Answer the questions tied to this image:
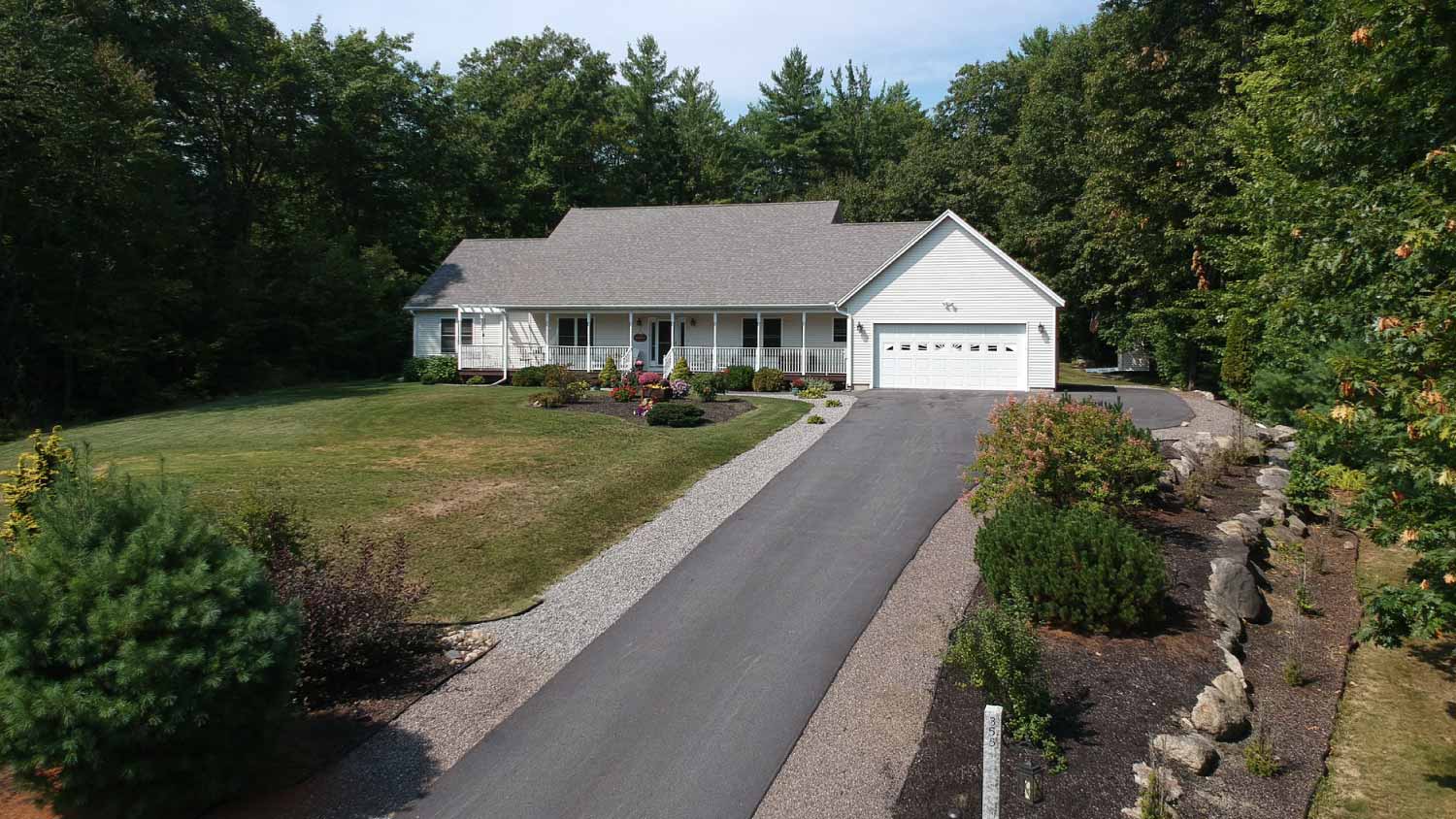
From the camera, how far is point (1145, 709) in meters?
7.91

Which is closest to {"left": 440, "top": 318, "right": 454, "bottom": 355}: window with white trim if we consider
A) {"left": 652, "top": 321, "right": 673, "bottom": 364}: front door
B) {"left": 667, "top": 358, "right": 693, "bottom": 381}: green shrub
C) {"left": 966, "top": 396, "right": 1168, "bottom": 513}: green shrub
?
{"left": 652, "top": 321, "right": 673, "bottom": 364}: front door

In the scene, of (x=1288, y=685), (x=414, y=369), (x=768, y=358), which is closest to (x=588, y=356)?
(x=414, y=369)

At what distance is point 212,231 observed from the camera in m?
35.8

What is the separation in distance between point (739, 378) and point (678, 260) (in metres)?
6.90

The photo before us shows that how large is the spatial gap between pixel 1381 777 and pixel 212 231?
132 feet

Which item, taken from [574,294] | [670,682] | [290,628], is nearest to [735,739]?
[670,682]

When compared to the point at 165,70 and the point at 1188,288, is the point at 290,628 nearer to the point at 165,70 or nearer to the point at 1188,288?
the point at 1188,288

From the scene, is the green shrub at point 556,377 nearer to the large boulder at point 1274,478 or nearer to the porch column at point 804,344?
the porch column at point 804,344

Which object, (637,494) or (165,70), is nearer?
(637,494)

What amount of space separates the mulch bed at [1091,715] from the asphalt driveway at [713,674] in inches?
49.5

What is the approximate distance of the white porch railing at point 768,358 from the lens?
30109mm

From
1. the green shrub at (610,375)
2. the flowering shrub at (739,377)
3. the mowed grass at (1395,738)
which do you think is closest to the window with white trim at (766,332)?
the flowering shrub at (739,377)

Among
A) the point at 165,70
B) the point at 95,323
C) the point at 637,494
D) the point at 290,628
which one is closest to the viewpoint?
the point at 290,628

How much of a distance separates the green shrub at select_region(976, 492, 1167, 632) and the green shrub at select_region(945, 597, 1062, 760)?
1.47 meters
